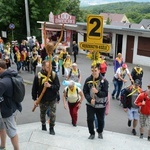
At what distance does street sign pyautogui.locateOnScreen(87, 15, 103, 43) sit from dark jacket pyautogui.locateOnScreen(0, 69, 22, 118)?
201 centimetres

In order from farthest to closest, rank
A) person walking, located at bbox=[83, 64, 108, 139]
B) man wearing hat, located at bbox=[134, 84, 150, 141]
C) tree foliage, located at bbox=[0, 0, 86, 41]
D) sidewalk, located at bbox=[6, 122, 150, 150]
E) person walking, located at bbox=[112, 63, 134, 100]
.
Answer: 1. tree foliage, located at bbox=[0, 0, 86, 41]
2. person walking, located at bbox=[112, 63, 134, 100]
3. man wearing hat, located at bbox=[134, 84, 150, 141]
4. person walking, located at bbox=[83, 64, 108, 139]
5. sidewalk, located at bbox=[6, 122, 150, 150]

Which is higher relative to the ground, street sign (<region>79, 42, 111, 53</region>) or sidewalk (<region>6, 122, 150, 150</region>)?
street sign (<region>79, 42, 111, 53</region>)

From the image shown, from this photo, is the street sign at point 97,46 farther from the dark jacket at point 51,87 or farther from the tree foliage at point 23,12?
the tree foliage at point 23,12

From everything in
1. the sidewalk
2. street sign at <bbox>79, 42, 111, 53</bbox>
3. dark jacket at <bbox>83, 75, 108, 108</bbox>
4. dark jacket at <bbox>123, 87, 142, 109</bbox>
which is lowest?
the sidewalk

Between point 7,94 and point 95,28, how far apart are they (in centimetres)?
237

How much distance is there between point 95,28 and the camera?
5.52 metres

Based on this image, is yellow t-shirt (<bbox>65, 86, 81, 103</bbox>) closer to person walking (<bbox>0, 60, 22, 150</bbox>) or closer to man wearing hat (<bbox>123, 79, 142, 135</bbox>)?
man wearing hat (<bbox>123, 79, 142, 135</bbox>)

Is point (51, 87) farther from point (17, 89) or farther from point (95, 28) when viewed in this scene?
point (95, 28)

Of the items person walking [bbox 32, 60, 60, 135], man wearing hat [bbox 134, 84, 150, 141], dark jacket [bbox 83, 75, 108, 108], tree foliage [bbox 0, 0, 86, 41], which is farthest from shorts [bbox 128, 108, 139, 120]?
tree foliage [bbox 0, 0, 86, 41]

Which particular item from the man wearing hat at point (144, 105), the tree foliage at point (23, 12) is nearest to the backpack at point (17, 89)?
the man wearing hat at point (144, 105)

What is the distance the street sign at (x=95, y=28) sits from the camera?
5.45m

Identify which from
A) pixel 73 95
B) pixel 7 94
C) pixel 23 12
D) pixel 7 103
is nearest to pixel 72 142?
pixel 73 95

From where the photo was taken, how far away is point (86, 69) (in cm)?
1636

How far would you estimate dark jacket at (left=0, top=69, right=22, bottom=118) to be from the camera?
407 cm
